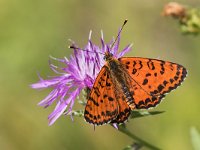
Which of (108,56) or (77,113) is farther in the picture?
(108,56)

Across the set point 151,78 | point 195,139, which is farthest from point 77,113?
point 195,139

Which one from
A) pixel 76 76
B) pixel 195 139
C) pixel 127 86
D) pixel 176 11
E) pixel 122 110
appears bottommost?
pixel 195 139

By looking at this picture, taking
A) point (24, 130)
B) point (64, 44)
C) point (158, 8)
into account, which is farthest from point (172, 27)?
point (24, 130)

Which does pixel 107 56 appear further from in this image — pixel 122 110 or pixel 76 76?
pixel 122 110

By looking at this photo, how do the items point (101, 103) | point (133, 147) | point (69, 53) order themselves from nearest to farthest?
point (101, 103) < point (133, 147) < point (69, 53)

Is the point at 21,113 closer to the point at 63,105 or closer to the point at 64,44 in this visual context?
the point at 64,44

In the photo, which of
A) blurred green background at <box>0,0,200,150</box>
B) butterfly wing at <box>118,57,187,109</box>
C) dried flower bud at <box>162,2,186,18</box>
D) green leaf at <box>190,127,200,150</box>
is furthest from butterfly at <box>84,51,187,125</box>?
blurred green background at <box>0,0,200,150</box>
